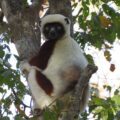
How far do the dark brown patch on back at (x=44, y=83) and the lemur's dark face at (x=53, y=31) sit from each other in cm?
54

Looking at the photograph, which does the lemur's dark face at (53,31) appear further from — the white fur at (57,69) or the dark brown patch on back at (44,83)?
the dark brown patch on back at (44,83)

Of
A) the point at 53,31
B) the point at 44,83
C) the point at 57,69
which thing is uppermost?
the point at 53,31

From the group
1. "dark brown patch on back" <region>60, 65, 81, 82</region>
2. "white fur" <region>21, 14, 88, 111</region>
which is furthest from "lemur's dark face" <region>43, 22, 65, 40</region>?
"dark brown patch on back" <region>60, 65, 81, 82</region>

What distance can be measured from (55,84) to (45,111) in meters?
1.25

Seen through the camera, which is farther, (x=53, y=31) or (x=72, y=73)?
(x=53, y=31)

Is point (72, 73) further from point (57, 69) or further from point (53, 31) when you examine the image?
point (53, 31)

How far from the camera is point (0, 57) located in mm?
4805

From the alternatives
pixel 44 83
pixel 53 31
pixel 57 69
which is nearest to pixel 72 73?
pixel 57 69

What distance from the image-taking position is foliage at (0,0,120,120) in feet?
15.3

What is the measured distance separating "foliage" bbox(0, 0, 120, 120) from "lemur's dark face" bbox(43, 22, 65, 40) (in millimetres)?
351

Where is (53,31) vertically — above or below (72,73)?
above

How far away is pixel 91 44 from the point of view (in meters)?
5.80

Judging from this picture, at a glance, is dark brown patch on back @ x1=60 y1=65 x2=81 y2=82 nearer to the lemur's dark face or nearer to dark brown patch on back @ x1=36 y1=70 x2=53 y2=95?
dark brown patch on back @ x1=36 y1=70 x2=53 y2=95

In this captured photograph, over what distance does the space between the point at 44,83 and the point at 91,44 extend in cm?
109
